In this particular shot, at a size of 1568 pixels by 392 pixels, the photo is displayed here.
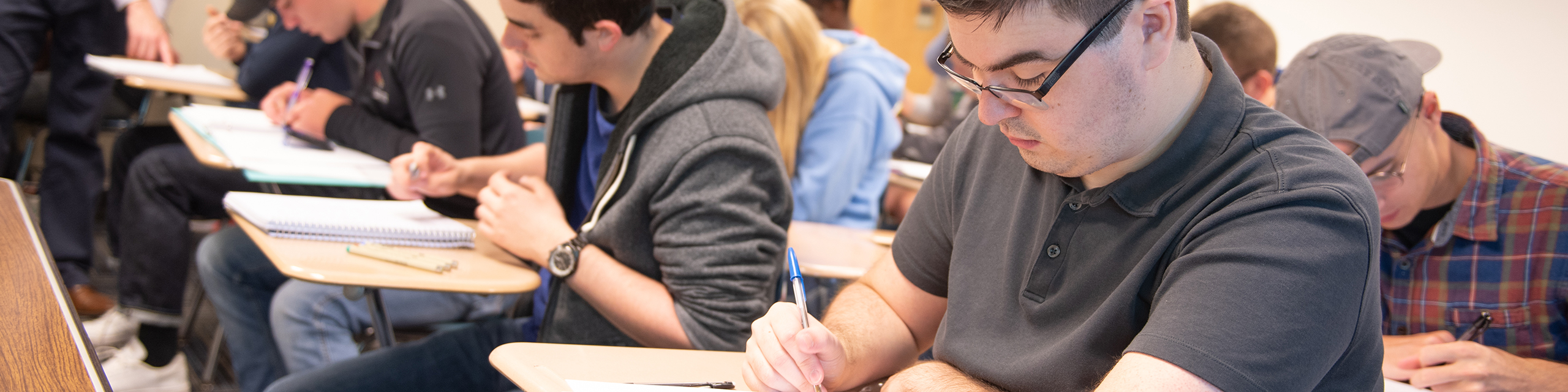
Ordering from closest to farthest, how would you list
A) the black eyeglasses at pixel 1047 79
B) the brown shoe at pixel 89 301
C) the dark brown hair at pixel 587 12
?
the black eyeglasses at pixel 1047 79, the dark brown hair at pixel 587 12, the brown shoe at pixel 89 301

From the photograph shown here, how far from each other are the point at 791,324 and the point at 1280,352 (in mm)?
466

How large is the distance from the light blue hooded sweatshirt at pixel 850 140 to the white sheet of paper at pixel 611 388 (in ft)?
5.01

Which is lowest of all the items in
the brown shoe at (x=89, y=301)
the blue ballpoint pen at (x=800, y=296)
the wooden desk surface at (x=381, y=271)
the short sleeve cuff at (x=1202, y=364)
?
the brown shoe at (x=89, y=301)

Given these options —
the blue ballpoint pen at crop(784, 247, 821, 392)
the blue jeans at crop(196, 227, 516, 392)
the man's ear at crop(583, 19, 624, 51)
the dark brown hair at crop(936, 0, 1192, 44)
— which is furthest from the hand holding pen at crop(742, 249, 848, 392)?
the blue jeans at crop(196, 227, 516, 392)

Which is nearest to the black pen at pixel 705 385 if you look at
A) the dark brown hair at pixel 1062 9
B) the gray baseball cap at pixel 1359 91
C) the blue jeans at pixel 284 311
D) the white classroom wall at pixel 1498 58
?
the dark brown hair at pixel 1062 9

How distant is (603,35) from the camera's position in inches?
63.2

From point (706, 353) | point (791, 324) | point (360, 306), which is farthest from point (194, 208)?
point (791, 324)

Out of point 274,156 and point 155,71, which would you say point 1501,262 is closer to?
point 274,156

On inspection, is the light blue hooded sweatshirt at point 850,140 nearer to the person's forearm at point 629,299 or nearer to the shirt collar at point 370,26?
the person's forearm at point 629,299

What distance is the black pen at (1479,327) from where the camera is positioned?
146 cm

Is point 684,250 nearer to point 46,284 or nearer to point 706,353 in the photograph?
point 706,353

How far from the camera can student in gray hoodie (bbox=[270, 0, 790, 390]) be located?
1.44m

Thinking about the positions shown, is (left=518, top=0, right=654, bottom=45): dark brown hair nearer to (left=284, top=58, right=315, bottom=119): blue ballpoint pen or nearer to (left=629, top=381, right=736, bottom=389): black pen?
(left=629, top=381, right=736, bottom=389): black pen

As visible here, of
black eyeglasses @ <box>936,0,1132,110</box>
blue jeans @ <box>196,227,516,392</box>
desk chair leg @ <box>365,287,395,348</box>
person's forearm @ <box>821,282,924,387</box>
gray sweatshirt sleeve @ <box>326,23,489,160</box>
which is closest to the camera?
black eyeglasses @ <box>936,0,1132,110</box>
